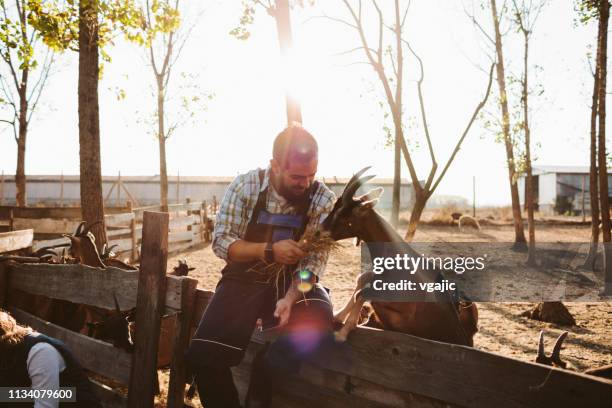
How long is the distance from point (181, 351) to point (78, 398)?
0.69m

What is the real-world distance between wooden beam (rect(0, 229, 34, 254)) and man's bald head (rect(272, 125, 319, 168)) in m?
5.65

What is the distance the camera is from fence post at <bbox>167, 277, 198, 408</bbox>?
3.10 m

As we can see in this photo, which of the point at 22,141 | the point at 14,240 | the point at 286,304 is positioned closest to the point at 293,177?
the point at 286,304

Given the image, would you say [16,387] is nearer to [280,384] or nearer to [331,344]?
[280,384]

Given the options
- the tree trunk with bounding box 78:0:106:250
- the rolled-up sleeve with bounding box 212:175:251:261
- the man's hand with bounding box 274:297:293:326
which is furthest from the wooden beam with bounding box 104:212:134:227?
the man's hand with bounding box 274:297:293:326

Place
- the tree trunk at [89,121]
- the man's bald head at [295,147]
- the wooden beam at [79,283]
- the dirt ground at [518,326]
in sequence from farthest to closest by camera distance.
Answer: the tree trunk at [89,121] → the dirt ground at [518,326] → the wooden beam at [79,283] → the man's bald head at [295,147]

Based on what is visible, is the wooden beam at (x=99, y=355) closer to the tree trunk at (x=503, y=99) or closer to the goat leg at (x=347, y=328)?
the goat leg at (x=347, y=328)

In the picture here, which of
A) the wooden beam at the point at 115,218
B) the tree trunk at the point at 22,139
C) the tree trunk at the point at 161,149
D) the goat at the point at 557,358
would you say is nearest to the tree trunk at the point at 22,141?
the tree trunk at the point at 22,139

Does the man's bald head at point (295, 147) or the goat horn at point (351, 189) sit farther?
the goat horn at point (351, 189)

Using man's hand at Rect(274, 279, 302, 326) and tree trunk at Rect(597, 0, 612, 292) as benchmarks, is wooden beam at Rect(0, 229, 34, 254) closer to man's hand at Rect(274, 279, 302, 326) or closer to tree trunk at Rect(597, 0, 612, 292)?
man's hand at Rect(274, 279, 302, 326)

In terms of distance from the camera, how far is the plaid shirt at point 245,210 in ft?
8.99

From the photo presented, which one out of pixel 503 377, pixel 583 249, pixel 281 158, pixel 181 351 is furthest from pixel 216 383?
pixel 583 249

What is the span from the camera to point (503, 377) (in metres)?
1.92

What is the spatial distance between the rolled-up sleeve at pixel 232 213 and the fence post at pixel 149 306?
638 mm
